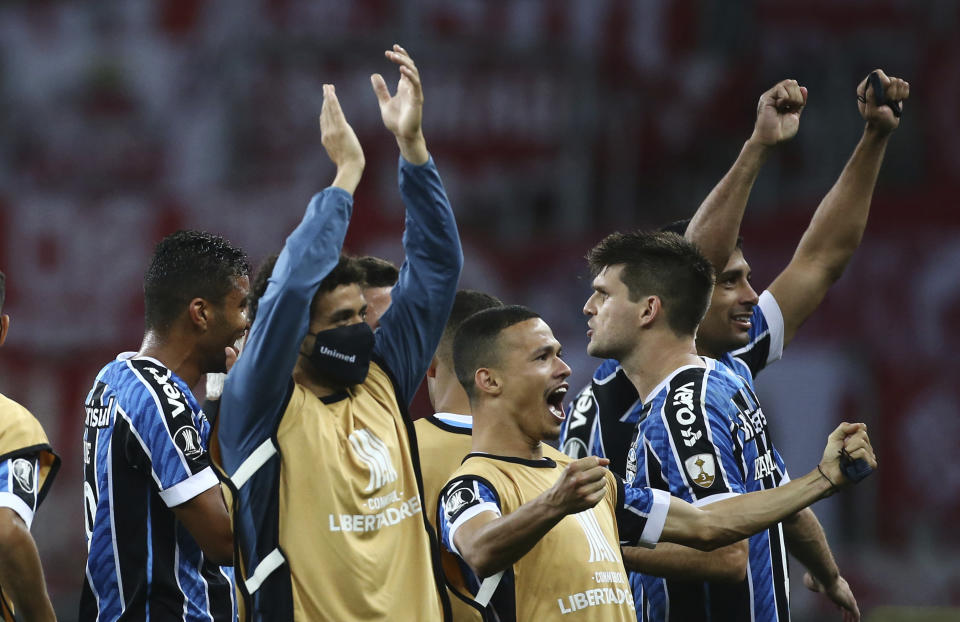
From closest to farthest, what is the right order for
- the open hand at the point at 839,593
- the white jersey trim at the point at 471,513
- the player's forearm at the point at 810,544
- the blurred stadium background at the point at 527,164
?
Answer: 1. the white jersey trim at the point at 471,513
2. the player's forearm at the point at 810,544
3. the open hand at the point at 839,593
4. the blurred stadium background at the point at 527,164

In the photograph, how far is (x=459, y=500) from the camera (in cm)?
362

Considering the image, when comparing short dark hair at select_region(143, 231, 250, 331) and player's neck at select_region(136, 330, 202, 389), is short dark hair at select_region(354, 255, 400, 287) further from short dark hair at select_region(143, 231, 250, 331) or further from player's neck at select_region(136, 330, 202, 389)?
player's neck at select_region(136, 330, 202, 389)

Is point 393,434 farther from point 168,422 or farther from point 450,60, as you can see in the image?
point 450,60

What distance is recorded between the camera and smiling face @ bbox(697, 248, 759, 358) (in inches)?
193

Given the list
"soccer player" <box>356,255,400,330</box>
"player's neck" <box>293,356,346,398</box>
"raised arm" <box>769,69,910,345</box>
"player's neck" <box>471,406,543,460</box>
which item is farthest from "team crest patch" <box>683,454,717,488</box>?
"soccer player" <box>356,255,400,330</box>

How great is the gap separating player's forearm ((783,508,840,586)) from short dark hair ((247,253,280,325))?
80.4 inches

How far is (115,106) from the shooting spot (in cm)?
1270

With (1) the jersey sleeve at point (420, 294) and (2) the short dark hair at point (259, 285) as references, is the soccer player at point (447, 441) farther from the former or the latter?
(2) the short dark hair at point (259, 285)

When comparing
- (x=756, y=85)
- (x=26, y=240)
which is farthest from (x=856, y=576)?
(x=26, y=240)

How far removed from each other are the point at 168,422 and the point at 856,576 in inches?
312

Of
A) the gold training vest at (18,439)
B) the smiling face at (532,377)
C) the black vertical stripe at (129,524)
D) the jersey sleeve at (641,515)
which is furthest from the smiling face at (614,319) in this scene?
the gold training vest at (18,439)

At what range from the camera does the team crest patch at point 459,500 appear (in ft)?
11.8

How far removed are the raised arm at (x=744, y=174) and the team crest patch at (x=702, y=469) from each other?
3.44ft

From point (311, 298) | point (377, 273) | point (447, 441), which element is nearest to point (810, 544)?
point (447, 441)
